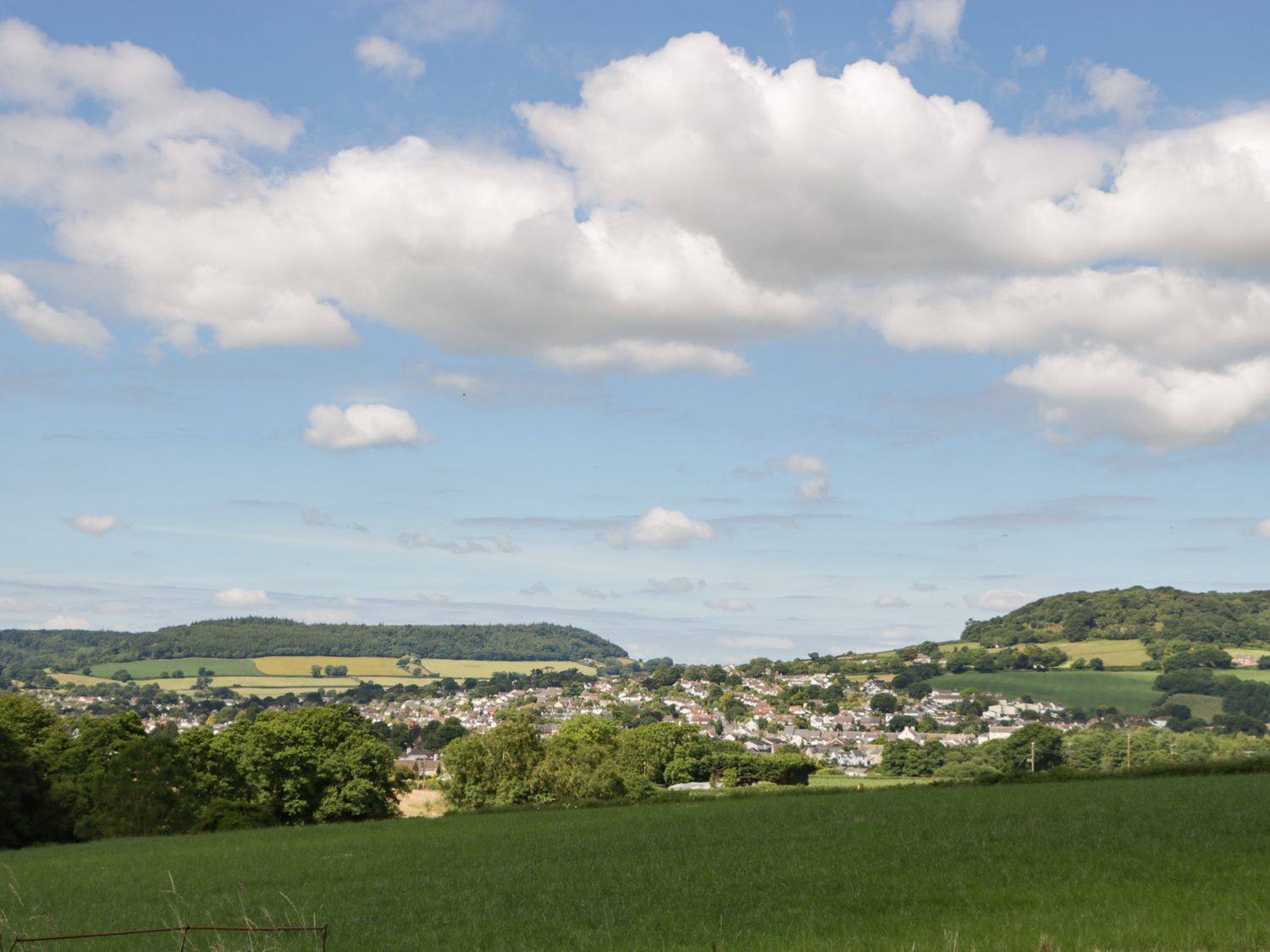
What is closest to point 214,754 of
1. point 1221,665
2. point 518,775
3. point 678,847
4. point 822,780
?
point 518,775

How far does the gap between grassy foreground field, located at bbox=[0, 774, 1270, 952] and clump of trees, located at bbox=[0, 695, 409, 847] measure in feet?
62.0

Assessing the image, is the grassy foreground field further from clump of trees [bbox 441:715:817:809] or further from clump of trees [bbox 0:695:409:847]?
clump of trees [bbox 441:715:817:809]

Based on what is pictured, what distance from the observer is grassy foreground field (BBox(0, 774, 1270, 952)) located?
19.2m

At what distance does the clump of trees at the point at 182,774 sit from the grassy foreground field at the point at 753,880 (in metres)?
18.9

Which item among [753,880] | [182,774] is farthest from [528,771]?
[753,880]

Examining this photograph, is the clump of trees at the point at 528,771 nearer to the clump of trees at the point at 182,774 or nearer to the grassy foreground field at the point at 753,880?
the clump of trees at the point at 182,774

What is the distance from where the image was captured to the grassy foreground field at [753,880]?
758 inches

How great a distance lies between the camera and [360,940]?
72.7 ft

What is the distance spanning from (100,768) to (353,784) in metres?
18.1

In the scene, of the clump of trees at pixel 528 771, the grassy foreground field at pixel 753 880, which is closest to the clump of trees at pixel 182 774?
the clump of trees at pixel 528 771

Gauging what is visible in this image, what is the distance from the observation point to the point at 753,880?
27.2 m

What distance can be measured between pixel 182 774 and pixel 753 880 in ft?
192

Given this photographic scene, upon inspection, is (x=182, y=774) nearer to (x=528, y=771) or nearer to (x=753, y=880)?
(x=528, y=771)

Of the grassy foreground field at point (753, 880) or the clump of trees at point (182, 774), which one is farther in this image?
the clump of trees at point (182, 774)
